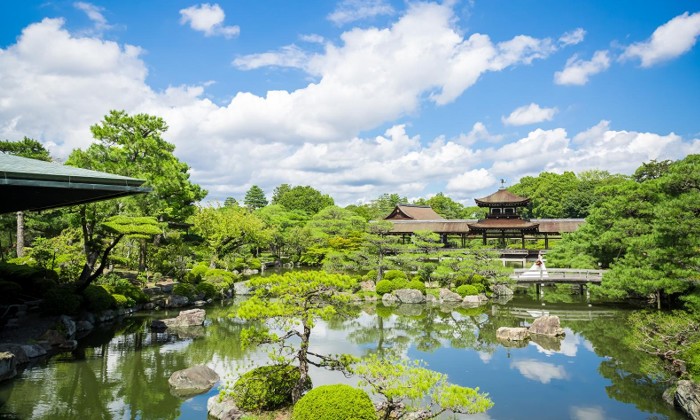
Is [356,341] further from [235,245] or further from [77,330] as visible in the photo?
[235,245]

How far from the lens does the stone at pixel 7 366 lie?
8.84 m

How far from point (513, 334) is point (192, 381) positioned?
9.22 meters

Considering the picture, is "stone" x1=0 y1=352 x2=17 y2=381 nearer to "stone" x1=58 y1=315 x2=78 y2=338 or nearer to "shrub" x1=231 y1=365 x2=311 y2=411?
"stone" x1=58 y1=315 x2=78 y2=338

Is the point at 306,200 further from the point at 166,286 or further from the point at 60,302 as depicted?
the point at 60,302

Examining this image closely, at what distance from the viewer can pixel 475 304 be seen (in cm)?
1953

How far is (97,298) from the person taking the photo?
1411 cm

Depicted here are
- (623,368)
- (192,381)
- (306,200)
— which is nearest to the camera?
(192,381)

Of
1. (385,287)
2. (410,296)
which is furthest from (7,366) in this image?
(410,296)

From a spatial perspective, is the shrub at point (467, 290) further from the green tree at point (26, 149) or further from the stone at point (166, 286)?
the green tree at point (26, 149)

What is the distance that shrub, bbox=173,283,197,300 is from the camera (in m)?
18.2

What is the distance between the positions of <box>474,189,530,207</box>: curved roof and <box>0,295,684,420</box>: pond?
14.2m

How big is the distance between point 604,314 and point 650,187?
5.16 metres

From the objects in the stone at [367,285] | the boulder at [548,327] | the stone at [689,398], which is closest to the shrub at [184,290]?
the stone at [367,285]

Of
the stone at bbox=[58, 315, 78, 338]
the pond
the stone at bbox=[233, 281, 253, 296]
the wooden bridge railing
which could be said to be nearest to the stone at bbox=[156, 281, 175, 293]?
the stone at bbox=[233, 281, 253, 296]
